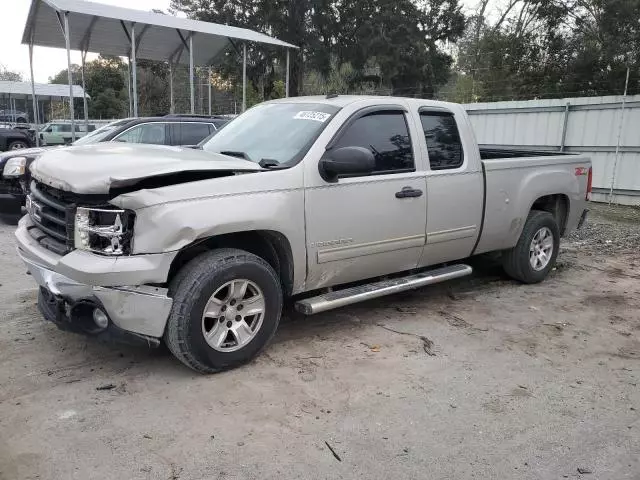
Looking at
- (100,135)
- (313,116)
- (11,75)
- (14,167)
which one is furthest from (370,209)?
(11,75)

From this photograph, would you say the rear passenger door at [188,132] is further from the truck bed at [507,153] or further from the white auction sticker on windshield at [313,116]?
the white auction sticker on windshield at [313,116]

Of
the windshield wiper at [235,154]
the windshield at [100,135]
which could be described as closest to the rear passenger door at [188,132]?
the windshield at [100,135]

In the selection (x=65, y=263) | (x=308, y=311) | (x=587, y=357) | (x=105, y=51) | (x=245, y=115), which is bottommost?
(x=587, y=357)

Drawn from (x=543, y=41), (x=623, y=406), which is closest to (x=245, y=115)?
(x=623, y=406)

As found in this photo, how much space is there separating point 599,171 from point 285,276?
1078 centimetres

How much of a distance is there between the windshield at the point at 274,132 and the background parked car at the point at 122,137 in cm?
219

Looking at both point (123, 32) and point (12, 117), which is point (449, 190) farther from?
point (12, 117)

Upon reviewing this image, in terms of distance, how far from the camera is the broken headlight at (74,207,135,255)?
3312 millimetres

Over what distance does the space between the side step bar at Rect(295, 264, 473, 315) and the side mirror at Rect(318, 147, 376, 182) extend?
0.94 meters

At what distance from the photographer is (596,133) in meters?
12.4

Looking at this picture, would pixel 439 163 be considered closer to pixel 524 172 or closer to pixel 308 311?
pixel 524 172

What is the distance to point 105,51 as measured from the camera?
18.6 metres

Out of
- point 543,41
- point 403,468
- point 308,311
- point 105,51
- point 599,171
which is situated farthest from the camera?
point 543,41

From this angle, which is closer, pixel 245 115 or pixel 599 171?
pixel 245 115
